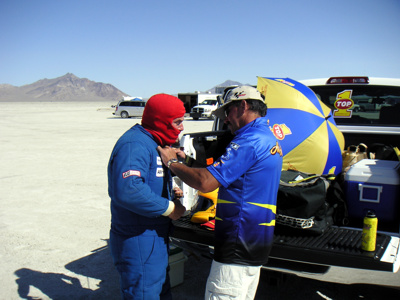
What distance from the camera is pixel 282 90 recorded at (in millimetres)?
4180

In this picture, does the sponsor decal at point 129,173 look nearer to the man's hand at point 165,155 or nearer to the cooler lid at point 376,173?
the man's hand at point 165,155

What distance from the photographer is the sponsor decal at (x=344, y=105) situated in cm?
503

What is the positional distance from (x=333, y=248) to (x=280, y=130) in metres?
1.35

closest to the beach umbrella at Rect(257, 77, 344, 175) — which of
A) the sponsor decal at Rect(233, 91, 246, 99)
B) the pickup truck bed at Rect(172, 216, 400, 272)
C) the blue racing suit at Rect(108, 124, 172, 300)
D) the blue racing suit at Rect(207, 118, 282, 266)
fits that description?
the pickup truck bed at Rect(172, 216, 400, 272)

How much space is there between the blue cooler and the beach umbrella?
0.42 meters

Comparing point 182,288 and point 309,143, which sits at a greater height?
point 309,143

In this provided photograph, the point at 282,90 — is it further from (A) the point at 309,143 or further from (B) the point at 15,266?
(B) the point at 15,266

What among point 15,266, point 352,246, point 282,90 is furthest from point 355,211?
point 15,266

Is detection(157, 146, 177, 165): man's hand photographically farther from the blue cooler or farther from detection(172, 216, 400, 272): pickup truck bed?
the blue cooler

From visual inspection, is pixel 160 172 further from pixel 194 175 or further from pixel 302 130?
pixel 302 130

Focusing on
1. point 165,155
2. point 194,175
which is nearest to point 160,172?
point 165,155

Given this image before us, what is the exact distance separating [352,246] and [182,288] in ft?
6.58

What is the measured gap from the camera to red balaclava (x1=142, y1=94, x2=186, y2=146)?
8.41 ft

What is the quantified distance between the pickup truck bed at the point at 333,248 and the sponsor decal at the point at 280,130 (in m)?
0.99
